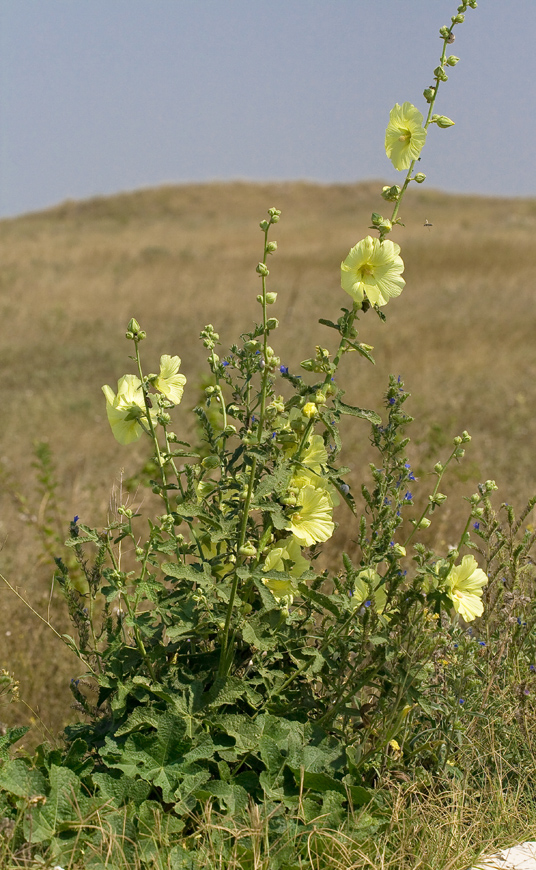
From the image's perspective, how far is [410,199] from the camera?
38375mm

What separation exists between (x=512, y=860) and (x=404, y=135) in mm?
1632

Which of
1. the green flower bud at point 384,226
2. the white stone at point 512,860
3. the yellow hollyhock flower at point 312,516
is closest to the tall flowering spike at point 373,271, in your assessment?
the green flower bud at point 384,226

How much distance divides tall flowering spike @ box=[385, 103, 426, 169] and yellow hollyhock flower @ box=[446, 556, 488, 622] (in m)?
0.92

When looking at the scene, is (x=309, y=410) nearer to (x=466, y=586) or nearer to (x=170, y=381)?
(x=170, y=381)

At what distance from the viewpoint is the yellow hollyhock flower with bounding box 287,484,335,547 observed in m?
1.65

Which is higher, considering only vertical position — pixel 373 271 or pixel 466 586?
pixel 373 271

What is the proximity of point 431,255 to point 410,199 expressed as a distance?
77.0 ft

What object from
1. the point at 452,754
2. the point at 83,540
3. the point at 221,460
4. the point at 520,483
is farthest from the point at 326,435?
the point at 520,483

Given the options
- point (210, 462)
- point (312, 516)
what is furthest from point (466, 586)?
point (210, 462)

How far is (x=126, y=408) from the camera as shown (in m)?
1.71

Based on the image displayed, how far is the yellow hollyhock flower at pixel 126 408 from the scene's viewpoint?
170 cm

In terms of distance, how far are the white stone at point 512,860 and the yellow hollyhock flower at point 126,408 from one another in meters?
1.21

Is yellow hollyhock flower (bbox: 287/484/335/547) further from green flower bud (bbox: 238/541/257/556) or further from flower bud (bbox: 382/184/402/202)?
flower bud (bbox: 382/184/402/202)

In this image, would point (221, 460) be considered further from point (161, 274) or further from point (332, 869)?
point (161, 274)
